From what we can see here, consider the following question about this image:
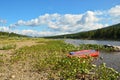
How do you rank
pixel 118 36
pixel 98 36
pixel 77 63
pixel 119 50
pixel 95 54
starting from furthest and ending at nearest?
pixel 98 36 < pixel 118 36 < pixel 119 50 < pixel 95 54 < pixel 77 63

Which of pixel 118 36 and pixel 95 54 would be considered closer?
pixel 95 54

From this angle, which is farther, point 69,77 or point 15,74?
Answer: point 15,74

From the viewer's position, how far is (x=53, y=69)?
2191 centimetres

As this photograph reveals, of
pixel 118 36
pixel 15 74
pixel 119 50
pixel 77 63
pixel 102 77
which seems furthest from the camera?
pixel 118 36

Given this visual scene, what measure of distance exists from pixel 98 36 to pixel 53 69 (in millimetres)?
176516

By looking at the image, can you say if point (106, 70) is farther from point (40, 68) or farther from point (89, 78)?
point (40, 68)

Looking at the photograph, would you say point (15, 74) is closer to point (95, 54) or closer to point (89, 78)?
point (89, 78)

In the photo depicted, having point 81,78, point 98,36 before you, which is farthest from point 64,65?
point 98,36

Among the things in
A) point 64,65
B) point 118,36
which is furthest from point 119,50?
point 118,36

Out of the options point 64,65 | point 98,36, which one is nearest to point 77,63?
point 64,65

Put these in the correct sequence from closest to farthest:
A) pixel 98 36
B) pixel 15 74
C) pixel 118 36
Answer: pixel 15 74 < pixel 118 36 < pixel 98 36

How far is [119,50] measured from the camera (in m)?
53.2

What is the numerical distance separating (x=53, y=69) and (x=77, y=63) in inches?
98.0


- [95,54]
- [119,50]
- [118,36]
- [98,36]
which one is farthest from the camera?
[98,36]
